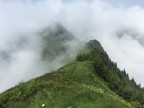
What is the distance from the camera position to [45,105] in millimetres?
67625

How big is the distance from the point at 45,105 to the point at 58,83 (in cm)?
1153

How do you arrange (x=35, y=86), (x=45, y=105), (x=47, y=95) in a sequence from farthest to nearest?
(x=35, y=86), (x=47, y=95), (x=45, y=105)

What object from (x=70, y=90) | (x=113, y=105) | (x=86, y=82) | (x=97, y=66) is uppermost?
(x=97, y=66)

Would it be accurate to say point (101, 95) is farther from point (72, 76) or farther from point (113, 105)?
point (72, 76)

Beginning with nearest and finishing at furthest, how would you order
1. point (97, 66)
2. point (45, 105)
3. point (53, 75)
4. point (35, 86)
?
point (45, 105) < point (35, 86) < point (53, 75) < point (97, 66)

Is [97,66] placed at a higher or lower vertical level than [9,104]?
higher

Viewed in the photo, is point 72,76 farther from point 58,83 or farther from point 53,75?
point 58,83

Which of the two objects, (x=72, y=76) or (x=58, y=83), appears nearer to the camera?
(x=58, y=83)

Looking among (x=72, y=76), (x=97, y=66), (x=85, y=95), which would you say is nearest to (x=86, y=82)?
(x=72, y=76)

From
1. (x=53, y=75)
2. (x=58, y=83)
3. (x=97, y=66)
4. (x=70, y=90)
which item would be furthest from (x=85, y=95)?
(x=97, y=66)

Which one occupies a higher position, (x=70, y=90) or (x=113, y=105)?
(x=70, y=90)

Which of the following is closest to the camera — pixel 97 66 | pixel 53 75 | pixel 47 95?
pixel 47 95

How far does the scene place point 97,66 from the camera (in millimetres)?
120500

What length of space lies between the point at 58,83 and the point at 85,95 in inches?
338
